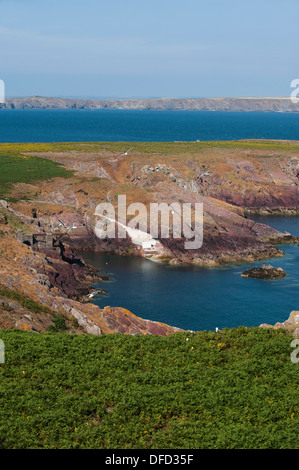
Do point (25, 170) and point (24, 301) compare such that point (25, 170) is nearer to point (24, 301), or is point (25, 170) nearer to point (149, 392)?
point (24, 301)

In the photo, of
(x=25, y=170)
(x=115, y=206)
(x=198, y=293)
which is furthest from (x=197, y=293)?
(x=25, y=170)

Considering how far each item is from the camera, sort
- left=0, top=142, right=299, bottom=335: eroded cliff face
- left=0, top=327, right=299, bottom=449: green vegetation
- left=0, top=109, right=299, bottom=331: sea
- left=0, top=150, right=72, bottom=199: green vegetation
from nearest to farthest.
Answer: left=0, top=327, right=299, bottom=449: green vegetation → left=0, top=142, right=299, bottom=335: eroded cliff face → left=0, top=109, right=299, bottom=331: sea → left=0, top=150, right=72, bottom=199: green vegetation

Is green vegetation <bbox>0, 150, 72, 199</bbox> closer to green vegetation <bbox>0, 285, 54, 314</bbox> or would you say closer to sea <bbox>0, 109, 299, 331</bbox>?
sea <bbox>0, 109, 299, 331</bbox>

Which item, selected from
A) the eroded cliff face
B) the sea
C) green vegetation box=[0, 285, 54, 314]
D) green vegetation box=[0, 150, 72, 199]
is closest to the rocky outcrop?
the sea

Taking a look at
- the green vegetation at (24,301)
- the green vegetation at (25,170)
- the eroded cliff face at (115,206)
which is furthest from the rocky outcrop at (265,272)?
the green vegetation at (25,170)

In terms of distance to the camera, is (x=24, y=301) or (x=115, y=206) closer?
(x=24, y=301)

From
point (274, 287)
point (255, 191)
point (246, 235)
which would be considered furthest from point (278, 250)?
point (255, 191)

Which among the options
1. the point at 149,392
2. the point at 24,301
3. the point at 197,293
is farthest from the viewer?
the point at 197,293
